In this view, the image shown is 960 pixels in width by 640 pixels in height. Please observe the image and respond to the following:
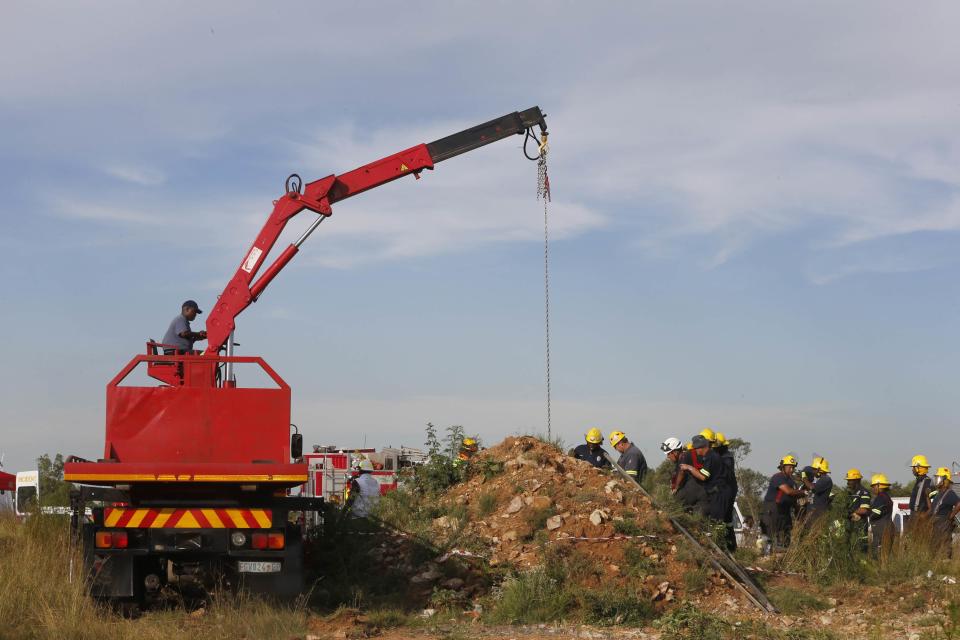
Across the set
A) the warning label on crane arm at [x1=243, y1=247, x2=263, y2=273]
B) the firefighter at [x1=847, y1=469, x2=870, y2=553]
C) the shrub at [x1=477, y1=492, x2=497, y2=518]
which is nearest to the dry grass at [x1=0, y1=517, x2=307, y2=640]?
the shrub at [x1=477, y1=492, x2=497, y2=518]

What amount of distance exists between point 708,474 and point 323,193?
6412mm

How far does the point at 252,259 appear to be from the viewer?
48.9 ft

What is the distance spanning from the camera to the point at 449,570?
12.8m

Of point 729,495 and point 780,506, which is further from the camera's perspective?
point 780,506

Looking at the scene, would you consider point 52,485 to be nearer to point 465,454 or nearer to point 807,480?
point 465,454

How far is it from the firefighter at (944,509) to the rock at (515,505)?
541cm

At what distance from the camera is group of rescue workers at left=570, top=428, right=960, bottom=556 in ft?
47.7

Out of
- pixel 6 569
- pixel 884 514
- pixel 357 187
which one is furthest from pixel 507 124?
pixel 6 569

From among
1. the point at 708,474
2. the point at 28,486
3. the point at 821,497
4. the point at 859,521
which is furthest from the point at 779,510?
the point at 28,486

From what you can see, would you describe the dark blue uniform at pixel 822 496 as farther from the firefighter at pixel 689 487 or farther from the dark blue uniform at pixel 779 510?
the firefighter at pixel 689 487

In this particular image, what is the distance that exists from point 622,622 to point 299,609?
3167mm

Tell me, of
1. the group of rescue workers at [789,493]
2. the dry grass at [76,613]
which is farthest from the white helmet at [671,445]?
the dry grass at [76,613]

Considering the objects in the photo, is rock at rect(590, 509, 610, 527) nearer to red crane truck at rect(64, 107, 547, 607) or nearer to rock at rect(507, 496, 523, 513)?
rock at rect(507, 496, 523, 513)

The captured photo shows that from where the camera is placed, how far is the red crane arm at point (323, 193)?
577 inches
